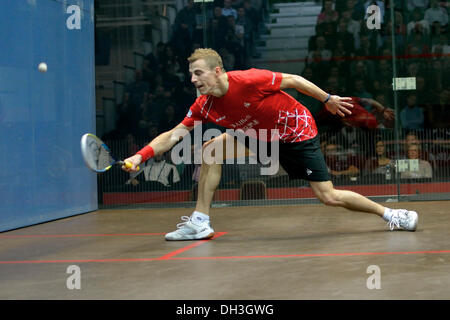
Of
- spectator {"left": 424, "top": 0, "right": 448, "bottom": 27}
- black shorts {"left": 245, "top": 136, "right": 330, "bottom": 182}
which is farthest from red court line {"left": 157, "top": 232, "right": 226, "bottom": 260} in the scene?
spectator {"left": 424, "top": 0, "right": 448, "bottom": 27}

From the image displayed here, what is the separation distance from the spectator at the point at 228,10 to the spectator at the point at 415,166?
2.08 m

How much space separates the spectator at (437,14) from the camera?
6.59 metres

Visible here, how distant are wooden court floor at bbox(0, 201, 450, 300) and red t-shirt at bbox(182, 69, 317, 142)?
25.3 inches

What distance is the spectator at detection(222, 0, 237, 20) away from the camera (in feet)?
22.2

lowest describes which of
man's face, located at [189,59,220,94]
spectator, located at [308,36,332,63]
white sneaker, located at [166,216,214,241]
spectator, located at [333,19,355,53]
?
white sneaker, located at [166,216,214,241]

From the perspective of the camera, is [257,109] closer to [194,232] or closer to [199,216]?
[199,216]

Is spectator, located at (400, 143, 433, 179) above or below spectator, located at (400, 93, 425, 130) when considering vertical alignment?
below

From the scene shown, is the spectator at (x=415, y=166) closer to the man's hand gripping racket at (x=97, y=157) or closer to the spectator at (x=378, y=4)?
the spectator at (x=378, y=4)

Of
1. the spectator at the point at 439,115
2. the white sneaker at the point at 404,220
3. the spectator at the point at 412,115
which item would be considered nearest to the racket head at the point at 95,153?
the white sneaker at the point at 404,220

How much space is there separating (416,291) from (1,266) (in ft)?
6.83

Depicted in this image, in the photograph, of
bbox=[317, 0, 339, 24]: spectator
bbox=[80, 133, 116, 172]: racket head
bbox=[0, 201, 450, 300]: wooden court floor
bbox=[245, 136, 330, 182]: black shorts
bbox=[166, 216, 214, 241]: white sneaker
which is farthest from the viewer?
bbox=[317, 0, 339, 24]: spectator

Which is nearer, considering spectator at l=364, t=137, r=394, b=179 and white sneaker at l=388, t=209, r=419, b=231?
white sneaker at l=388, t=209, r=419, b=231

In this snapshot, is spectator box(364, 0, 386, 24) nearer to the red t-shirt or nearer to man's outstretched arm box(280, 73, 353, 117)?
the red t-shirt
